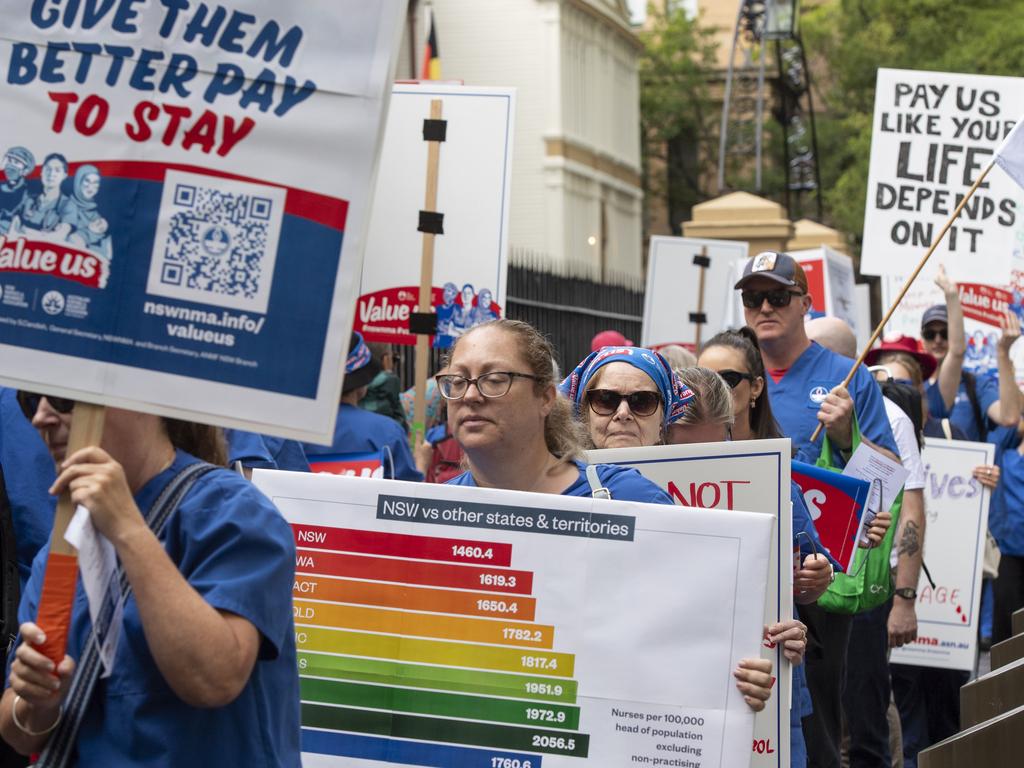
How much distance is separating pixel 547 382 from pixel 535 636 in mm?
772

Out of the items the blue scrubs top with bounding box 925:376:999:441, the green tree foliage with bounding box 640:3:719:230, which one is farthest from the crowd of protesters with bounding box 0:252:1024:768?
the green tree foliage with bounding box 640:3:719:230

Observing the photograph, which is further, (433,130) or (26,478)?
(433,130)

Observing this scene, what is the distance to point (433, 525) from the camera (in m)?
4.03

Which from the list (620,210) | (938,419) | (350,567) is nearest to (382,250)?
(938,419)

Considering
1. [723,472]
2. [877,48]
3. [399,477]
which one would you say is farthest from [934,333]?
[877,48]

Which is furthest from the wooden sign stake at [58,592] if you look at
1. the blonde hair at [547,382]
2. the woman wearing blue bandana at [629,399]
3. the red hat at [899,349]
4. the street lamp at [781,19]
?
the street lamp at [781,19]

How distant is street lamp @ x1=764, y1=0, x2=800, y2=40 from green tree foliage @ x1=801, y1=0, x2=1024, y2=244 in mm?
7092

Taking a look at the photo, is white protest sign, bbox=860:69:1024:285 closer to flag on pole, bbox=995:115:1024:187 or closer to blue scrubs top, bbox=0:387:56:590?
flag on pole, bbox=995:115:1024:187

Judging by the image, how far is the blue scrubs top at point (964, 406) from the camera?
10211mm

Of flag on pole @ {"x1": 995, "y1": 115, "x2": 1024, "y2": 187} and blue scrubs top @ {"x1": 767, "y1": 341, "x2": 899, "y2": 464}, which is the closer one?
blue scrubs top @ {"x1": 767, "y1": 341, "x2": 899, "y2": 464}

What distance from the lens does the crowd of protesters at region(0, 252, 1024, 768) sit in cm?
282

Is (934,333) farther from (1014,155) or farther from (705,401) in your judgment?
(705,401)

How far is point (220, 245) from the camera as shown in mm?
2896

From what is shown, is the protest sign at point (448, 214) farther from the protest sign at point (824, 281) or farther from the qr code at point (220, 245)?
the qr code at point (220, 245)
